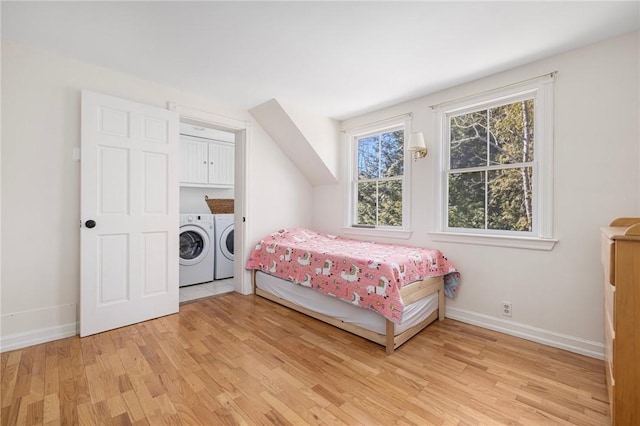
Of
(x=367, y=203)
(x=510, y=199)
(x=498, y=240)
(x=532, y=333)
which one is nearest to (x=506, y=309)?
(x=532, y=333)

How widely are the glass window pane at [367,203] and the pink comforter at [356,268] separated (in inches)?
24.0

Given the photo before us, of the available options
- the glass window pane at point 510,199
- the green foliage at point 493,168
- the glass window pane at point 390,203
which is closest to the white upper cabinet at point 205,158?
the glass window pane at point 390,203

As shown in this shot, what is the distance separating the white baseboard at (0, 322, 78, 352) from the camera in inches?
80.4

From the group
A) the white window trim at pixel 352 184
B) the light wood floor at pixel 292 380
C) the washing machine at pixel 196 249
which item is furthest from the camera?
the washing machine at pixel 196 249

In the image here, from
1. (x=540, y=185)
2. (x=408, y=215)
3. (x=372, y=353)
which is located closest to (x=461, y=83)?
(x=540, y=185)

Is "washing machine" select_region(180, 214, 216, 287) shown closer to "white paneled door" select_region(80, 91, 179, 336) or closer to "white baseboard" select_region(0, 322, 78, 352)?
"white paneled door" select_region(80, 91, 179, 336)

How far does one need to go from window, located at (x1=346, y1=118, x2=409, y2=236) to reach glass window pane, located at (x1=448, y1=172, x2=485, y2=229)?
1.56 ft

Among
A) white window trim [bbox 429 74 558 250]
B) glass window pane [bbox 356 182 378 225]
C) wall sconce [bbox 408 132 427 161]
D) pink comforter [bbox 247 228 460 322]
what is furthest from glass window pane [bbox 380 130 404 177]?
pink comforter [bbox 247 228 460 322]

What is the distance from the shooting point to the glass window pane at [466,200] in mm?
2643

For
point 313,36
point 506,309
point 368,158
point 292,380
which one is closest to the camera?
point 292,380

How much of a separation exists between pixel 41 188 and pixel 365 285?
2651 millimetres

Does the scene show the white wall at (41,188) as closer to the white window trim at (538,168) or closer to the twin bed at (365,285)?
the twin bed at (365,285)

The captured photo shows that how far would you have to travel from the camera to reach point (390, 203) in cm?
337

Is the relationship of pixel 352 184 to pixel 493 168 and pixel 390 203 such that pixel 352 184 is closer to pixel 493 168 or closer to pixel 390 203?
pixel 390 203
